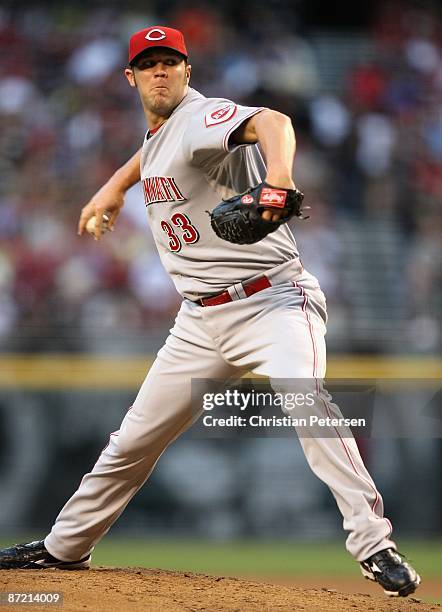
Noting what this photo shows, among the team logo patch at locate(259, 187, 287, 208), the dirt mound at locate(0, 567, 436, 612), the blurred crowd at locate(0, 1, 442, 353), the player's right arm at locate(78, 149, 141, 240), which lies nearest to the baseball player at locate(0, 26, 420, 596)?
the team logo patch at locate(259, 187, 287, 208)

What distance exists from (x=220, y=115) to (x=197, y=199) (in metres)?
0.35

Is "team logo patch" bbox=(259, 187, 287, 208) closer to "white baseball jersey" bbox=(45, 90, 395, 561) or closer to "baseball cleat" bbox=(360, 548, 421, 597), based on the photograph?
"white baseball jersey" bbox=(45, 90, 395, 561)

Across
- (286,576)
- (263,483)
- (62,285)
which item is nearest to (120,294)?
(62,285)

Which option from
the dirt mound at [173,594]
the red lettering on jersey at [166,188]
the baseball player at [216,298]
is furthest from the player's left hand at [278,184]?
the dirt mound at [173,594]

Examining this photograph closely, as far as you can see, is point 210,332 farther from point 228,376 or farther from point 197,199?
point 197,199

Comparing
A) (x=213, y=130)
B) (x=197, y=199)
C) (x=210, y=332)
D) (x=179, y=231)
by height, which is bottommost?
(x=210, y=332)

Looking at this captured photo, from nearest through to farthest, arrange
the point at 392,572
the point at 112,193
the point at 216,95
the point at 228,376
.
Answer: the point at 392,572 < the point at 228,376 < the point at 112,193 < the point at 216,95

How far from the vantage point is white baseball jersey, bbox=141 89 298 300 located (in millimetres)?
3463

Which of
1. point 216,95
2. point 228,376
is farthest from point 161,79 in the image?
point 216,95

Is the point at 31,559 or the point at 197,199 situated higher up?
the point at 197,199

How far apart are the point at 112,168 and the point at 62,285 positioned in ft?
4.55

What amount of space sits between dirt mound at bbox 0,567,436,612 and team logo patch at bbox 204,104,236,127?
1529 mm

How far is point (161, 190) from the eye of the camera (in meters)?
3.59

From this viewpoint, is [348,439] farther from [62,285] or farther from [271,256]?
[62,285]
